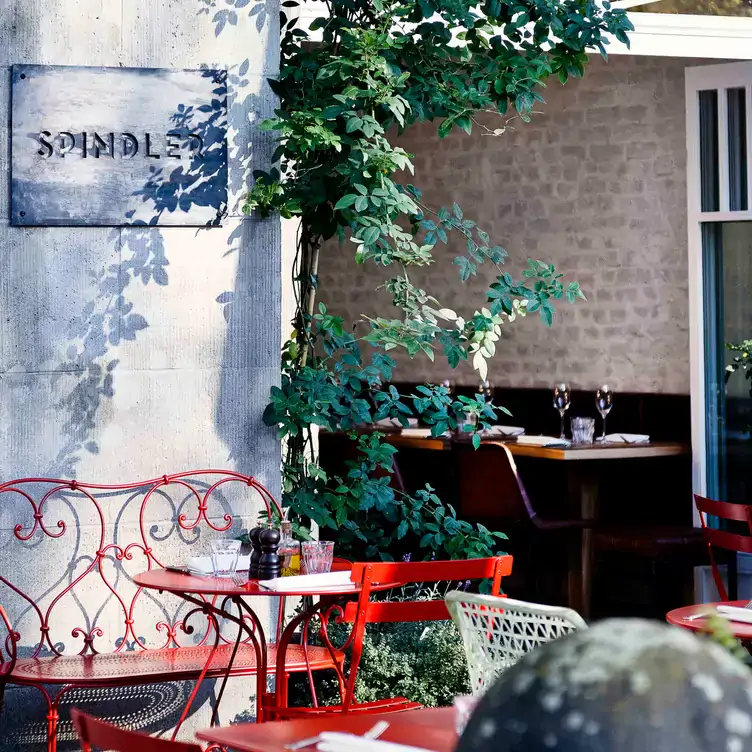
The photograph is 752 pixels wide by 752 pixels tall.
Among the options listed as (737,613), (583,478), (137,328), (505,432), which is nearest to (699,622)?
(737,613)

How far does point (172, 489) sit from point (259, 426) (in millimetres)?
369

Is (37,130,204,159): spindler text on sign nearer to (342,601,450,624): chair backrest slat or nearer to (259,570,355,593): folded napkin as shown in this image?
(259,570,355,593): folded napkin

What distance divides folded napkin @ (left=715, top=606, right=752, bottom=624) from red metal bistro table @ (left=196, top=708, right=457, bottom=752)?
1.27 meters

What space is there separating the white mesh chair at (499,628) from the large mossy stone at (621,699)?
1.19 meters

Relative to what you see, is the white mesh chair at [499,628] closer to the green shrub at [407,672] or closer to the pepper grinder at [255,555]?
the pepper grinder at [255,555]

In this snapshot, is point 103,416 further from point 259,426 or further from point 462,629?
point 462,629

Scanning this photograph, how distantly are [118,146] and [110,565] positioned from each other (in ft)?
4.59

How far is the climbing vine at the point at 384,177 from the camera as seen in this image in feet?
13.9

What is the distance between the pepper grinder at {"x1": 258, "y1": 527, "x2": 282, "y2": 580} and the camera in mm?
3314

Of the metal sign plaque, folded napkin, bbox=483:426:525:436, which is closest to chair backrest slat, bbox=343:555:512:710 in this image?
the metal sign plaque

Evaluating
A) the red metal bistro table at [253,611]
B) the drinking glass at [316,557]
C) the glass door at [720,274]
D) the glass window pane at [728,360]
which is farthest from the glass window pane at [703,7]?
the drinking glass at [316,557]

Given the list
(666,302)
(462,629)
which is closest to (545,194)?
(666,302)

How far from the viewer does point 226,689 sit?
4.20 meters

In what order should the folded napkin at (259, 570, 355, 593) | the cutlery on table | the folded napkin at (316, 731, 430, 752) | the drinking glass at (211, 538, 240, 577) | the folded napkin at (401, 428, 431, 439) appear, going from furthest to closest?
the folded napkin at (401, 428, 431, 439) → the drinking glass at (211, 538, 240, 577) → the folded napkin at (259, 570, 355, 593) → the cutlery on table → the folded napkin at (316, 731, 430, 752)
